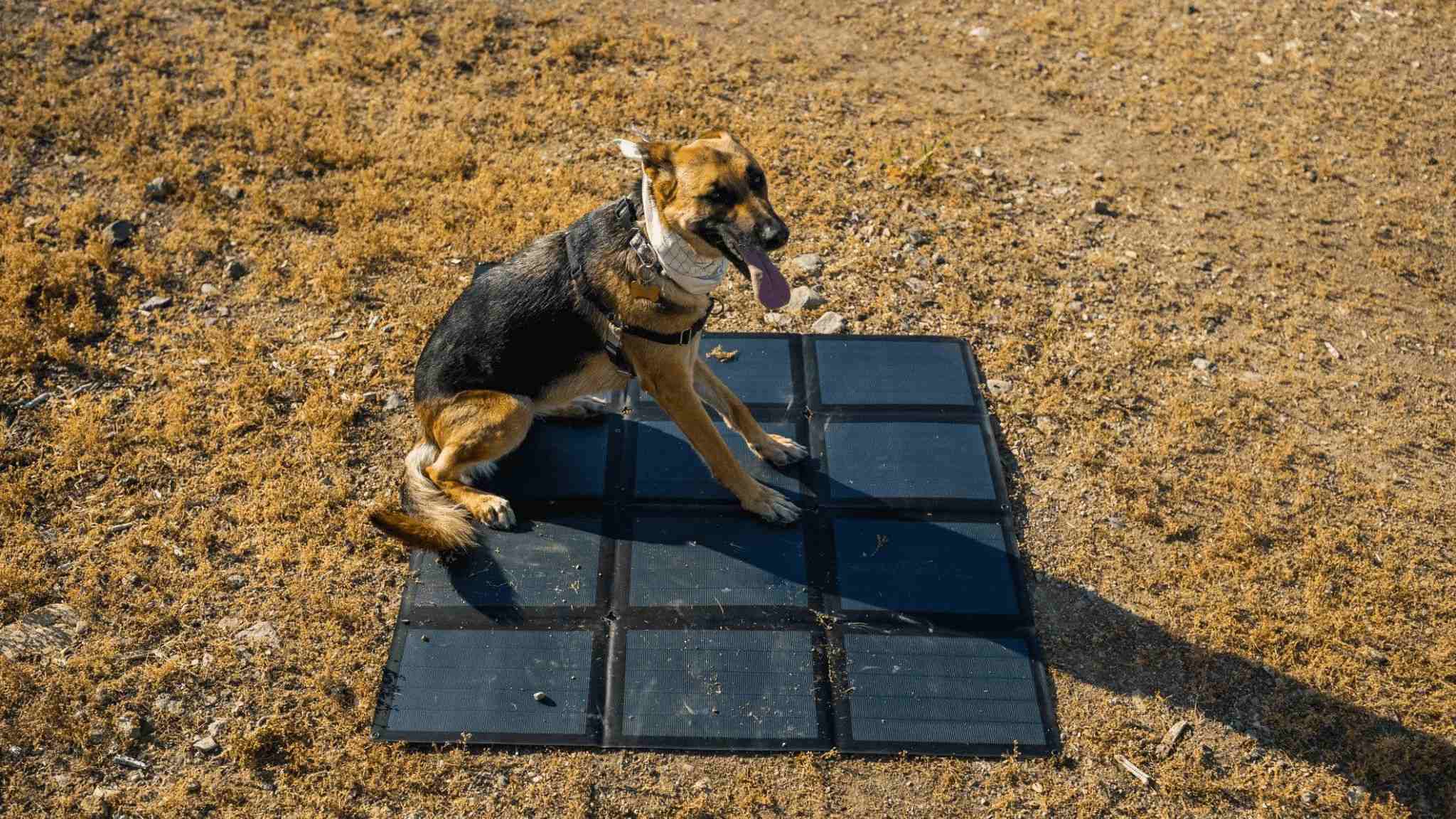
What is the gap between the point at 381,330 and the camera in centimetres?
732

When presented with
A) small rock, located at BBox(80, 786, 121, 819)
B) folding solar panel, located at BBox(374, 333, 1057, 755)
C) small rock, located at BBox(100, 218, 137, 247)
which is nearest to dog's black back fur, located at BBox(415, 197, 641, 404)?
folding solar panel, located at BBox(374, 333, 1057, 755)

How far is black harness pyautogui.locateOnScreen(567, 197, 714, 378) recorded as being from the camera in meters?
5.24

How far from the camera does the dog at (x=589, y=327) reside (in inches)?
197

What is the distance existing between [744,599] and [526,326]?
185 cm

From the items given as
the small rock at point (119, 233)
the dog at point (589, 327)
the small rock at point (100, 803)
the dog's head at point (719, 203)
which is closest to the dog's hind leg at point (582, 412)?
the dog at point (589, 327)

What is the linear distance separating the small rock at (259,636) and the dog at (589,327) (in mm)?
905

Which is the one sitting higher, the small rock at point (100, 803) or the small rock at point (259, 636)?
the small rock at point (259, 636)

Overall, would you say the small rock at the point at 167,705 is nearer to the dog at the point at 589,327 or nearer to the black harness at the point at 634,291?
the dog at the point at 589,327

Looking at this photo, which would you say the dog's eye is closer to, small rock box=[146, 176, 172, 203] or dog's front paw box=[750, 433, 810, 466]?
dog's front paw box=[750, 433, 810, 466]

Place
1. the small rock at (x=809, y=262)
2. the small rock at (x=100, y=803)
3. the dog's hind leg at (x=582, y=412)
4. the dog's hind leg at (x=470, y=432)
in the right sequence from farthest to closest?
1. the small rock at (x=809, y=262)
2. the dog's hind leg at (x=582, y=412)
3. the dog's hind leg at (x=470, y=432)
4. the small rock at (x=100, y=803)

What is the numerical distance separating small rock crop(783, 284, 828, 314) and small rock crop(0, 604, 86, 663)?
4.73m

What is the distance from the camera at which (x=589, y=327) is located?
5.48m

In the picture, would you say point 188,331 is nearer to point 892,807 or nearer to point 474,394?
point 474,394

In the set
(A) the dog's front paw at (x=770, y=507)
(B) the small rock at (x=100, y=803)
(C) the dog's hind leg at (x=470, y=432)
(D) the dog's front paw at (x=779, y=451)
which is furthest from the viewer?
(D) the dog's front paw at (x=779, y=451)
